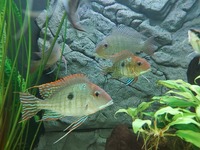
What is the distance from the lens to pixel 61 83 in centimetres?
194

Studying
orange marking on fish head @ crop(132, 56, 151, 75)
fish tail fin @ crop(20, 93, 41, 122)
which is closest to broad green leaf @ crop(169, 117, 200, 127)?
orange marking on fish head @ crop(132, 56, 151, 75)

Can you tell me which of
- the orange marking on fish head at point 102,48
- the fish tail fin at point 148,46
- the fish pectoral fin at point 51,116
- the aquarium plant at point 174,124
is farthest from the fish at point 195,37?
the fish pectoral fin at point 51,116

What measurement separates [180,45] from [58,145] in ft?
6.66

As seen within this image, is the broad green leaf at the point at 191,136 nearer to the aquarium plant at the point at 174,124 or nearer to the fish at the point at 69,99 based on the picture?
the aquarium plant at the point at 174,124

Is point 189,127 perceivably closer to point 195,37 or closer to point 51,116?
point 195,37

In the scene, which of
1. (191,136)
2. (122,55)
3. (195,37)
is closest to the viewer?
(191,136)

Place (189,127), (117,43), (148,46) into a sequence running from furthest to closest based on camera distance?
1. (148,46)
2. (117,43)
3. (189,127)

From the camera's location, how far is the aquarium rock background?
3713 mm

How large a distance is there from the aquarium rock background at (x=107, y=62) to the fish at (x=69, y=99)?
1.72m

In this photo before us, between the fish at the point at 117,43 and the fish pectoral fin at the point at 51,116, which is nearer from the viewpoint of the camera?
the fish pectoral fin at the point at 51,116

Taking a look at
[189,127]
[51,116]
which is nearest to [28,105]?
[51,116]

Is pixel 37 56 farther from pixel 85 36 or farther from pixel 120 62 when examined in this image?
pixel 120 62

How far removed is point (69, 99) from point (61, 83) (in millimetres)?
120

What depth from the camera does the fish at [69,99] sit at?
191 cm
